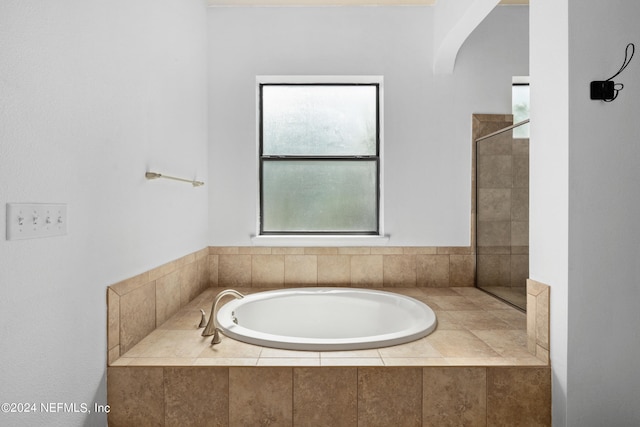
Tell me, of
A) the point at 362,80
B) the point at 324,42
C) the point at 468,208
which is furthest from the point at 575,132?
the point at 324,42

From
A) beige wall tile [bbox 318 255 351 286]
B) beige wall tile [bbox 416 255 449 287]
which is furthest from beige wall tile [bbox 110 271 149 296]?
beige wall tile [bbox 416 255 449 287]

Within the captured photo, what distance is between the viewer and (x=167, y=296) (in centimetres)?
199

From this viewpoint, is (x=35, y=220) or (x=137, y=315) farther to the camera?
(x=137, y=315)

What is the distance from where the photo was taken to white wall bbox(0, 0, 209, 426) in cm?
99

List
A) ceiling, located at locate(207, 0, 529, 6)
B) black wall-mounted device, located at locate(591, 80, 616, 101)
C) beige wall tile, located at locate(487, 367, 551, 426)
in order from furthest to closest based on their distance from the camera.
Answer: ceiling, located at locate(207, 0, 529, 6)
beige wall tile, located at locate(487, 367, 551, 426)
black wall-mounted device, located at locate(591, 80, 616, 101)

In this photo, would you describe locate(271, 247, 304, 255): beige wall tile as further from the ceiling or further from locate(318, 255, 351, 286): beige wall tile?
the ceiling

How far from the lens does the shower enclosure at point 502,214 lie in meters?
2.29

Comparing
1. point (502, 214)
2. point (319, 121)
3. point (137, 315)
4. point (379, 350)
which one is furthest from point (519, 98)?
point (137, 315)

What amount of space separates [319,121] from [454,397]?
2047 mm

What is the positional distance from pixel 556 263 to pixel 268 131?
6.82 ft

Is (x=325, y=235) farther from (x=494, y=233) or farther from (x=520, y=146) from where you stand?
(x=520, y=146)

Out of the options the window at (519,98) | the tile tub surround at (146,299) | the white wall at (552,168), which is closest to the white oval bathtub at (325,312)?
the tile tub surround at (146,299)

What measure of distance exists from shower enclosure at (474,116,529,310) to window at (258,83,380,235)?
767mm

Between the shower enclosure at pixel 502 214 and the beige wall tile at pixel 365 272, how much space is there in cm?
77
